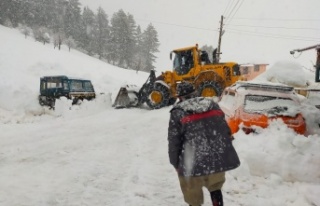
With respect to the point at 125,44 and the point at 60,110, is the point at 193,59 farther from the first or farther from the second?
the point at 125,44

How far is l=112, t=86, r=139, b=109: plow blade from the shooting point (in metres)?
16.2

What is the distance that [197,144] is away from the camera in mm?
3557

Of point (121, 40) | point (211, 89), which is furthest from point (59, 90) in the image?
point (121, 40)

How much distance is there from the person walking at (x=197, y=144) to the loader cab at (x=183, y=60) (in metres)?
12.2

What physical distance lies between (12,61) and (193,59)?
63.6 ft

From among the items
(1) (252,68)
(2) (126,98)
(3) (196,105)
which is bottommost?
(2) (126,98)

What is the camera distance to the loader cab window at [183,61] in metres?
15.8

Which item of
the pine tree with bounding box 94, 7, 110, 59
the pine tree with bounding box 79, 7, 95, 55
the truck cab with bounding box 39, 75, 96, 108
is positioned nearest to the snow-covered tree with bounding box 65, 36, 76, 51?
the pine tree with bounding box 79, 7, 95, 55

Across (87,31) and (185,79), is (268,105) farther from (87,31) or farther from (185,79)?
(87,31)

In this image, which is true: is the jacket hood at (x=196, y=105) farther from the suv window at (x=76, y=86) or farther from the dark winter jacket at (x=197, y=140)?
the suv window at (x=76, y=86)

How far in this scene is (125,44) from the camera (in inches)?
2454

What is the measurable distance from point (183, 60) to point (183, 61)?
5cm

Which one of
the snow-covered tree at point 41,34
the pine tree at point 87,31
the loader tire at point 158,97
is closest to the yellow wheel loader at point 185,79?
the loader tire at point 158,97

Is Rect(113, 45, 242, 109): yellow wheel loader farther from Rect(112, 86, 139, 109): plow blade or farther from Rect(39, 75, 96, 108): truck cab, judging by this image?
Rect(39, 75, 96, 108): truck cab
